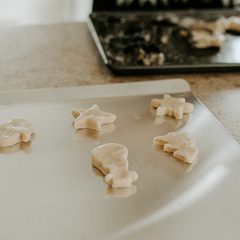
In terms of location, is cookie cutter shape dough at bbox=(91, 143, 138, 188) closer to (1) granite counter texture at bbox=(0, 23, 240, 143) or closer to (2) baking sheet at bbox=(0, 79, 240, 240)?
(2) baking sheet at bbox=(0, 79, 240, 240)

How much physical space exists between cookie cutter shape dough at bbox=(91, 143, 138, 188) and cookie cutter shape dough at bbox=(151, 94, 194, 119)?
0.70ft

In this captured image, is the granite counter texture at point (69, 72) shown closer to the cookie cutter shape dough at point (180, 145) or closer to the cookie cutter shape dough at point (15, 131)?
the cookie cutter shape dough at point (180, 145)

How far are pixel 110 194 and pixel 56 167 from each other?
0.46ft

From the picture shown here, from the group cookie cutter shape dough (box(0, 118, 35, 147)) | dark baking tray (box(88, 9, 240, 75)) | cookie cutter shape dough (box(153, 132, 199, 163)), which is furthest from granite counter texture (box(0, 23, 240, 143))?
cookie cutter shape dough (box(0, 118, 35, 147))

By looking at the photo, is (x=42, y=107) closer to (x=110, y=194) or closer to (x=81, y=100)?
(x=81, y=100)

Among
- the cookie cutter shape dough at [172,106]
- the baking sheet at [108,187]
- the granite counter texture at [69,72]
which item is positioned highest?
the cookie cutter shape dough at [172,106]

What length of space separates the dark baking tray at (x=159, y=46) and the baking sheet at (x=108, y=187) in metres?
0.24

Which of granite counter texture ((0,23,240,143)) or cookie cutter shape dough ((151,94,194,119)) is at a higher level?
cookie cutter shape dough ((151,94,194,119))

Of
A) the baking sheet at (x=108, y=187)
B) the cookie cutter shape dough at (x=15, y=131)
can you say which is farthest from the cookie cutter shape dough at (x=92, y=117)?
the cookie cutter shape dough at (x=15, y=131)

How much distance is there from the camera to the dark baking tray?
1069 millimetres

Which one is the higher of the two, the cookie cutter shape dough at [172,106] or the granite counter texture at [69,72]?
the cookie cutter shape dough at [172,106]

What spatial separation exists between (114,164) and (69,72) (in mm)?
551

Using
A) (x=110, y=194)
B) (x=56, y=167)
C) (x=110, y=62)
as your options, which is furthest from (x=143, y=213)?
(x=110, y=62)

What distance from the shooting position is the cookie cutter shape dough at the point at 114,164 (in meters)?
0.60
